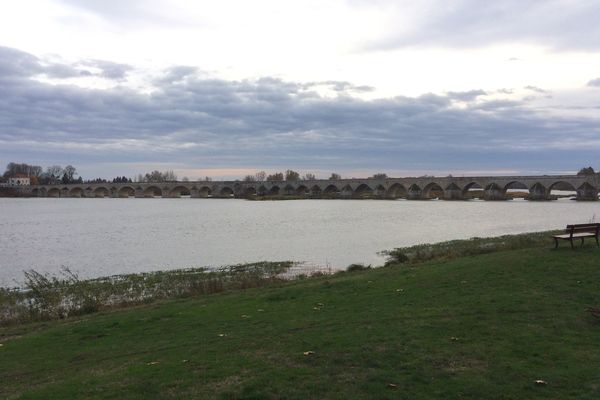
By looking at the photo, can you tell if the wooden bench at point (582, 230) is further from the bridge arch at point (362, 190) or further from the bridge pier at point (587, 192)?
the bridge arch at point (362, 190)

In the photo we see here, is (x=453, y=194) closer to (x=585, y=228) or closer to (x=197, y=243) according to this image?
(x=197, y=243)

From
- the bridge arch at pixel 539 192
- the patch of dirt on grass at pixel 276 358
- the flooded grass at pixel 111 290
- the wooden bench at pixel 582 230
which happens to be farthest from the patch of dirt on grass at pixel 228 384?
the bridge arch at pixel 539 192

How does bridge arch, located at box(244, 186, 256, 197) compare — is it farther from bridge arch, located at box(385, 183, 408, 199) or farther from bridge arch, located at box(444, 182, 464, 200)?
bridge arch, located at box(444, 182, 464, 200)

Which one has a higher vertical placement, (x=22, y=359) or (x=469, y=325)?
(x=469, y=325)

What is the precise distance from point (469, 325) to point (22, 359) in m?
8.08

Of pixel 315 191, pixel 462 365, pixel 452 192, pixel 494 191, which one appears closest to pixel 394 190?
pixel 452 192

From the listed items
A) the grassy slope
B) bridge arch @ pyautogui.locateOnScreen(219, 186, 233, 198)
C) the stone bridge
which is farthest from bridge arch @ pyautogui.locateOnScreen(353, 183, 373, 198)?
the grassy slope

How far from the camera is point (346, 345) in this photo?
26.7 feet

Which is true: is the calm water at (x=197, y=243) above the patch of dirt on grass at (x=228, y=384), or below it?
below

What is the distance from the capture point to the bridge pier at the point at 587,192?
103 m

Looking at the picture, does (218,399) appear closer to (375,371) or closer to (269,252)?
(375,371)

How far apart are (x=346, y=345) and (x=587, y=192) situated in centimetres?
11165

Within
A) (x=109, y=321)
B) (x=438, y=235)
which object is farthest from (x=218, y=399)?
(x=438, y=235)

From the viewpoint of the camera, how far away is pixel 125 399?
6410 mm
